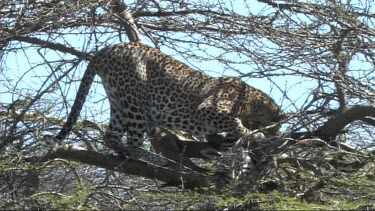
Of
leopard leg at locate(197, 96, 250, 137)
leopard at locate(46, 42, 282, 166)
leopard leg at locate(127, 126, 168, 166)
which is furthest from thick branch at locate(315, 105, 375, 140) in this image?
leopard leg at locate(127, 126, 168, 166)

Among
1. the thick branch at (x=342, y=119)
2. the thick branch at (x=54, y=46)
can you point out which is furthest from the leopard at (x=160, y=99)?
the thick branch at (x=342, y=119)

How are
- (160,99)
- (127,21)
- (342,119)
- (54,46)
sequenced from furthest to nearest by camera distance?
1. (160,99)
2. (127,21)
3. (54,46)
4. (342,119)

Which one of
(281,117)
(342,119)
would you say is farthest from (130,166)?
(342,119)

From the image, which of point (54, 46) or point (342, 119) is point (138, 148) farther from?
point (342, 119)

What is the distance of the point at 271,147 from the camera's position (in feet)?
31.4

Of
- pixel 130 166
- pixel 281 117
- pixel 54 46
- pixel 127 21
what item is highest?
pixel 127 21

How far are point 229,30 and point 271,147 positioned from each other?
6.35 ft

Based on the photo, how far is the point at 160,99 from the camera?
11.6m

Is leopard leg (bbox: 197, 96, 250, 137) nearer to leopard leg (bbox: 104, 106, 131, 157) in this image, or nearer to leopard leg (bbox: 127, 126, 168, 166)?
leopard leg (bbox: 127, 126, 168, 166)

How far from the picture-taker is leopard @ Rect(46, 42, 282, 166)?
1120 centimetres

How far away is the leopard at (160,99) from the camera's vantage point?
36.8 ft

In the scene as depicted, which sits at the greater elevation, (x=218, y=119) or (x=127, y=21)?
(x=127, y=21)

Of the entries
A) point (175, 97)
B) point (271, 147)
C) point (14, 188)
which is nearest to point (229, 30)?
point (175, 97)

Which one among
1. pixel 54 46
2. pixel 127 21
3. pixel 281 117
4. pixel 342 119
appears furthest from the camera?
pixel 127 21
